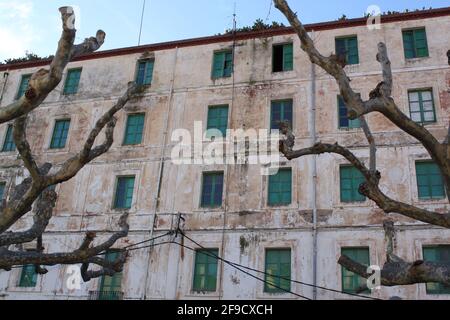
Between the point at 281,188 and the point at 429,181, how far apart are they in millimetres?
5267

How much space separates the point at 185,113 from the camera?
21406 mm

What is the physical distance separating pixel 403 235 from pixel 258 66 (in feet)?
30.7

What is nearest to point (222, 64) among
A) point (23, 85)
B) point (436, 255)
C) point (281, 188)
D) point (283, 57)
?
point (283, 57)

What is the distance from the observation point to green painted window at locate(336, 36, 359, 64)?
67.3 feet

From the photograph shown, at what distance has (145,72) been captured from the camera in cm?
2331

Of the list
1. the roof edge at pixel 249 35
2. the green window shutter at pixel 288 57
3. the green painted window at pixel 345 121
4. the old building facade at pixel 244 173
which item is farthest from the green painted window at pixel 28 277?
the green painted window at pixel 345 121

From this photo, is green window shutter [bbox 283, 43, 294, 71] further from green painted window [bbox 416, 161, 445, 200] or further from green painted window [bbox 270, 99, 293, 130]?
green painted window [bbox 416, 161, 445, 200]

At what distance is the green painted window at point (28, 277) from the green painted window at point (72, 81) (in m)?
8.61

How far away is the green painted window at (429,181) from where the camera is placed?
17188mm

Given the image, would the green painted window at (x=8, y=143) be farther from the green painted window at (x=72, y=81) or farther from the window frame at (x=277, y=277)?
the window frame at (x=277, y=277)

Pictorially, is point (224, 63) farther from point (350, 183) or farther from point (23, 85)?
point (23, 85)

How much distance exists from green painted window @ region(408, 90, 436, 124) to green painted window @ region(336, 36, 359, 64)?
9.10 ft
